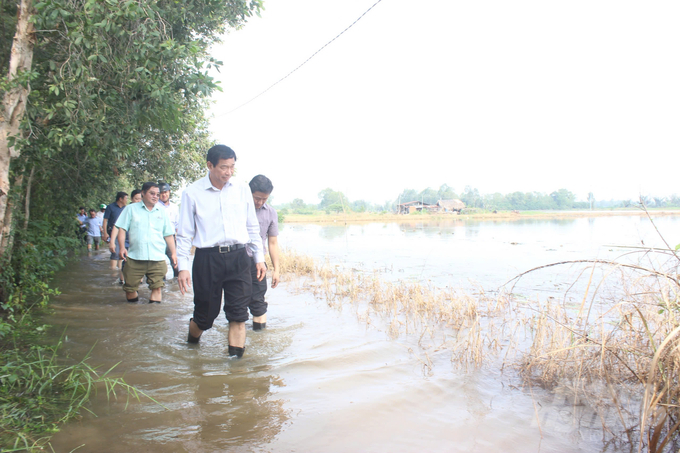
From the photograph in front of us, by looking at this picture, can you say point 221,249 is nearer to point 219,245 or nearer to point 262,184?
point 219,245

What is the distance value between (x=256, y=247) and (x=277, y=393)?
1.36 metres

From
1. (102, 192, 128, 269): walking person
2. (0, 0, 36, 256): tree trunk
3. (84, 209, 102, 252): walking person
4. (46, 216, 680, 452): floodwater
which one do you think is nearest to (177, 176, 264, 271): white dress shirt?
(46, 216, 680, 452): floodwater

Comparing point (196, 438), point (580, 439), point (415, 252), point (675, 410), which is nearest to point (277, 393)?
point (196, 438)

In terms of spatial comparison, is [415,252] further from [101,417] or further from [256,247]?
[101,417]

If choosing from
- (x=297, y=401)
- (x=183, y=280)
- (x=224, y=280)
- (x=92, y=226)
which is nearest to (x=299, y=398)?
(x=297, y=401)

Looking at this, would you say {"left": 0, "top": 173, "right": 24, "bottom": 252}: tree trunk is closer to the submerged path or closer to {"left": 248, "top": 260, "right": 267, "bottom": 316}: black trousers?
the submerged path

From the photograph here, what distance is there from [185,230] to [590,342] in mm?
3724

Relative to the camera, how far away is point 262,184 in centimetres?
469

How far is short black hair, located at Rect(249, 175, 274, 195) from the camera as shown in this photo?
4688mm

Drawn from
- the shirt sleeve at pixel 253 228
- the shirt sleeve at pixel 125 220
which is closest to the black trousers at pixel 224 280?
the shirt sleeve at pixel 253 228

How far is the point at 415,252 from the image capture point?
59.8ft

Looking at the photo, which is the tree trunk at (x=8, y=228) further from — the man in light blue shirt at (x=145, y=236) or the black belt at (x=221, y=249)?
the black belt at (x=221, y=249)

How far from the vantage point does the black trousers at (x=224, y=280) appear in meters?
3.79

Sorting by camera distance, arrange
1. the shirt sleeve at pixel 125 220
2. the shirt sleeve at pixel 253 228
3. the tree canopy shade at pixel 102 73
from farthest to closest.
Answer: the shirt sleeve at pixel 125 220 → the tree canopy shade at pixel 102 73 → the shirt sleeve at pixel 253 228
